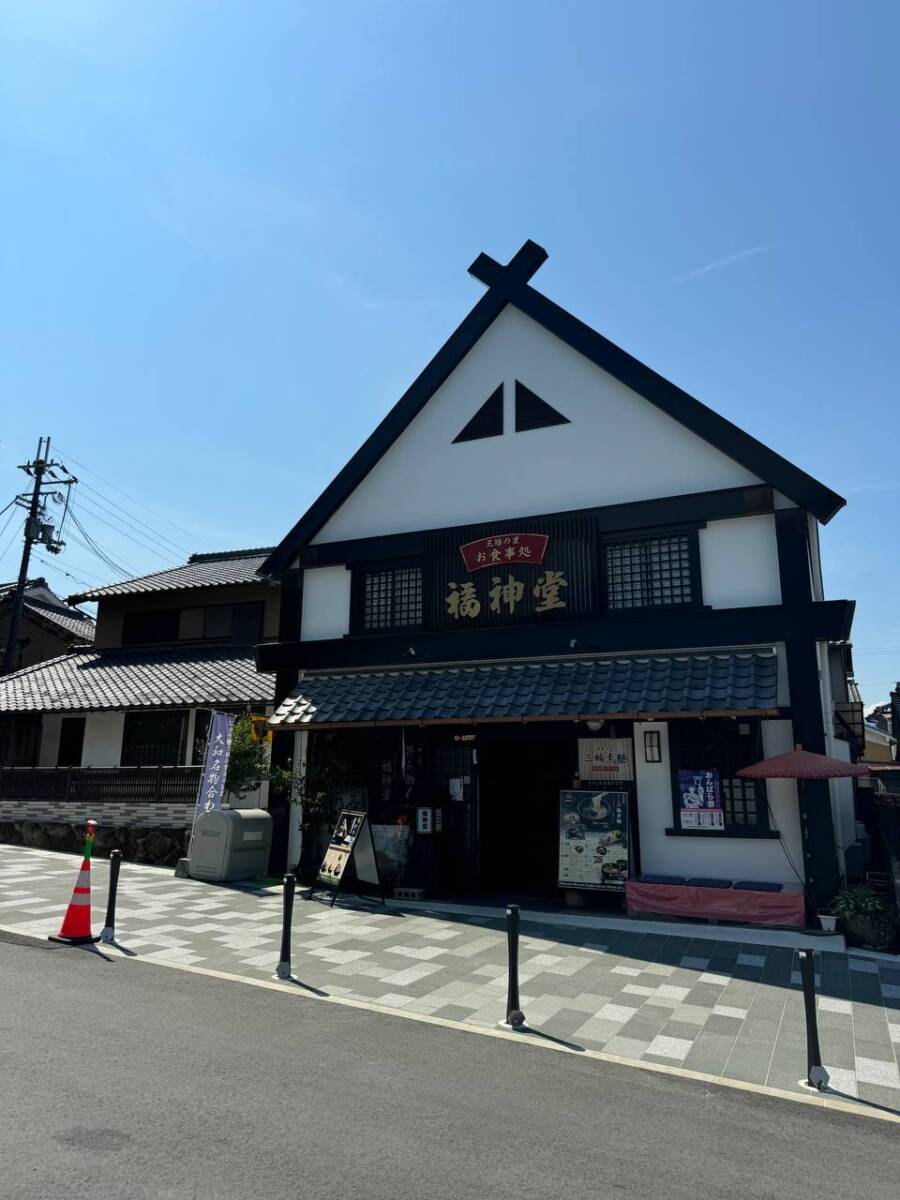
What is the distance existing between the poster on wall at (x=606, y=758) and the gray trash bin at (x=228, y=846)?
6.62m

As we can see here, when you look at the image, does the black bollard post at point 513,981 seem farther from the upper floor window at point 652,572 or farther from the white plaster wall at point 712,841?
the upper floor window at point 652,572

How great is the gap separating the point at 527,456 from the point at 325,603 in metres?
5.31

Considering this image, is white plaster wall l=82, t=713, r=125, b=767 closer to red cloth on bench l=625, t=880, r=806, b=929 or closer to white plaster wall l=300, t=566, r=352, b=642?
white plaster wall l=300, t=566, r=352, b=642

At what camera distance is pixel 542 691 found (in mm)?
12688

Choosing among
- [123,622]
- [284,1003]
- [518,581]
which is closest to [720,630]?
[518,581]

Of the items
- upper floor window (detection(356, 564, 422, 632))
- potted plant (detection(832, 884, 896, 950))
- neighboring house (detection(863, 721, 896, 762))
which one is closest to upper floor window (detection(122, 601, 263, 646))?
upper floor window (detection(356, 564, 422, 632))

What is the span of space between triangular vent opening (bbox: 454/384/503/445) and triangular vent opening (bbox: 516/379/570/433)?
0.39m

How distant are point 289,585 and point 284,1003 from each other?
33.7 ft

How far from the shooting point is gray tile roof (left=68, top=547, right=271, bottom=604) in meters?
23.9

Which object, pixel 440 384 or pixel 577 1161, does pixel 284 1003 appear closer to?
pixel 577 1161

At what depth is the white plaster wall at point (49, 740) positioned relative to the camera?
2250 centimetres

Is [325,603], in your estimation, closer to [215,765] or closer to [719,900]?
[215,765]

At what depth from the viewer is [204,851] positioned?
14633 millimetres

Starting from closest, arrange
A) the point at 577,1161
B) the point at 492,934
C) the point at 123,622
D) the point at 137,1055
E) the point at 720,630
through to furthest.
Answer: the point at 577,1161
the point at 137,1055
the point at 492,934
the point at 720,630
the point at 123,622
